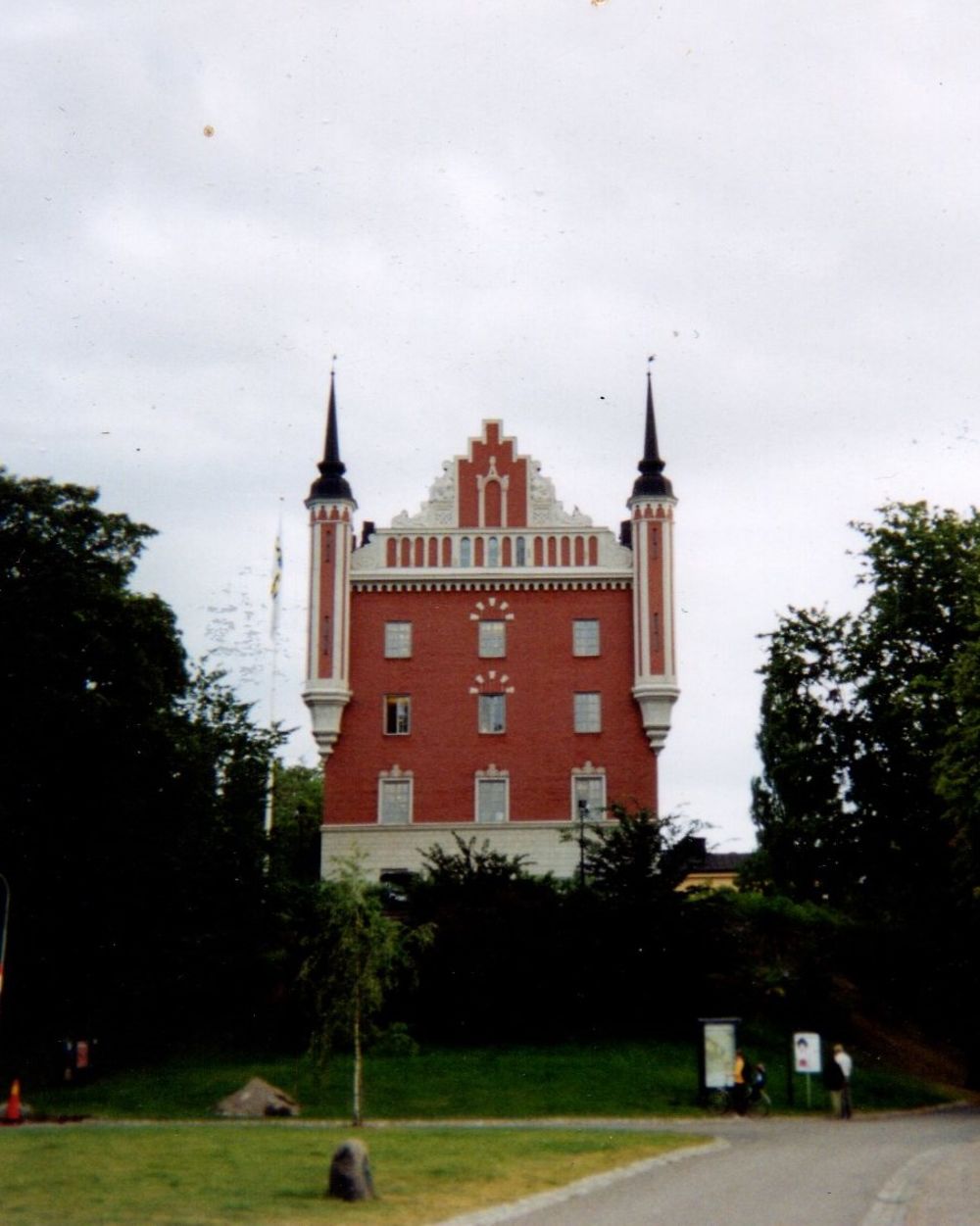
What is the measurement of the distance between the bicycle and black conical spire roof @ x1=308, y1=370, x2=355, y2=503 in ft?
104

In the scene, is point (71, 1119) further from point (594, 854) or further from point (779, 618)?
point (779, 618)

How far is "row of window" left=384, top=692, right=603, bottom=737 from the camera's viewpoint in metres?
59.5

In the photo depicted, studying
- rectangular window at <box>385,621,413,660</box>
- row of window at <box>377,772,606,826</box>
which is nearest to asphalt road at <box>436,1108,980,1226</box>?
row of window at <box>377,772,606,826</box>

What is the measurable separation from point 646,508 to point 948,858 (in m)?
19.2

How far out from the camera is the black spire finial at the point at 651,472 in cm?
6003

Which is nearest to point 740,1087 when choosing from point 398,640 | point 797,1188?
point 797,1188

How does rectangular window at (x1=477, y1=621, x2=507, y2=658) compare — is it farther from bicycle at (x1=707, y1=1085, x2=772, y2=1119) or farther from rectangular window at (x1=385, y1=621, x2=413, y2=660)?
bicycle at (x1=707, y1=1085, x2=772, y2=1119)

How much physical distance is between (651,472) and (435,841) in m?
16.4

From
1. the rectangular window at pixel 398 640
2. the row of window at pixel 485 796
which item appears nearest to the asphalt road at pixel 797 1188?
the row of window at pixel 485 796

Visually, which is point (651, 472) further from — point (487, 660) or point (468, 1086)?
point (468, 1086)

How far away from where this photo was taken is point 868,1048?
47.0 metres

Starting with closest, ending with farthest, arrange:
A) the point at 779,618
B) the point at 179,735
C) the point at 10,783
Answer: the point at 10,783
the point at 179,735
the point at 779,618

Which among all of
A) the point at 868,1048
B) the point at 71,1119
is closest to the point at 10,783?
the point at 71,1119

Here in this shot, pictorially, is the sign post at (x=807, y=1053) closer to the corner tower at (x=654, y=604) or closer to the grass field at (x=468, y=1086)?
the grass field at (x=468, y=1086)
